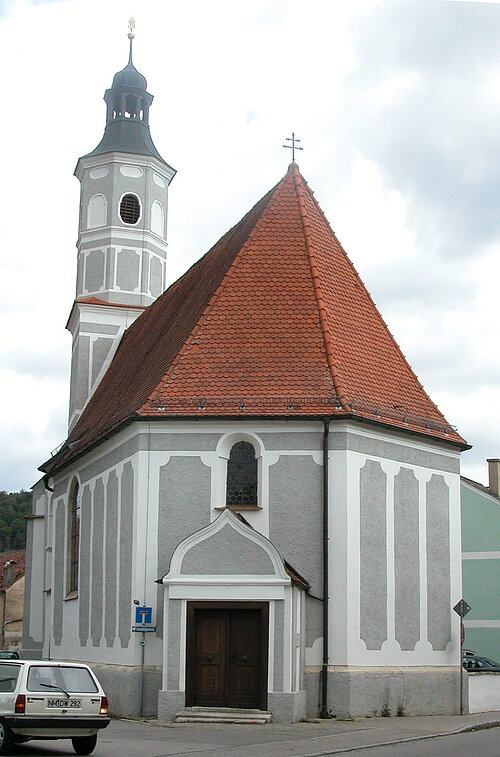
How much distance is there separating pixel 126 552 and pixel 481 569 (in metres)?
19.1

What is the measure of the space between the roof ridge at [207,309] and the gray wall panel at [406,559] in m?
5.19

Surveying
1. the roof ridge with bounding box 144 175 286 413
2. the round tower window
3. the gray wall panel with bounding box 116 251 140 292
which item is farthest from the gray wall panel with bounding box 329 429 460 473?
the round tower window

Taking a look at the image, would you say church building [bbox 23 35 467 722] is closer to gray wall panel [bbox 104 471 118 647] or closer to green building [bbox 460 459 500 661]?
gray wall panel [bbox 104 471 118 647]

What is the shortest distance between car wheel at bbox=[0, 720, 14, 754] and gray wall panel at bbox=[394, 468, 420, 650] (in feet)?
32.5

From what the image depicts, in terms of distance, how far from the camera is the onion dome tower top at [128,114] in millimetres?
37719

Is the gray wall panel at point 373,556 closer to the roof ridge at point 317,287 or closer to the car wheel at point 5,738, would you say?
the roof ridge at point 317,287

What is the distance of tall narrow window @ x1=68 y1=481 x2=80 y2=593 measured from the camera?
28.7 m

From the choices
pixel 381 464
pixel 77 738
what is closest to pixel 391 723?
pixel 381 464

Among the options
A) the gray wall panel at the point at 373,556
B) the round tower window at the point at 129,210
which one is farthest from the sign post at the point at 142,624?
the round tower window at the point at 129,210

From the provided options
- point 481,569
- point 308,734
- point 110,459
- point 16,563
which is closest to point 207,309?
point 110,459

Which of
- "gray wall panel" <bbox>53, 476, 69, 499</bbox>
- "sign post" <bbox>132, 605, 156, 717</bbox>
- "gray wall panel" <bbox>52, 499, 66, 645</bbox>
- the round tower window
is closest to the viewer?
"sign post" <bbox>132, 605, 156, 717</bbox>

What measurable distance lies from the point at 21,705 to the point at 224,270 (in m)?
13.6

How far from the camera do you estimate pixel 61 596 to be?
96.7 feet

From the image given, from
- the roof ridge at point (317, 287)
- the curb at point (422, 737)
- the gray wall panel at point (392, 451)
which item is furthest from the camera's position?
the roof ridge at point (317, 287)
